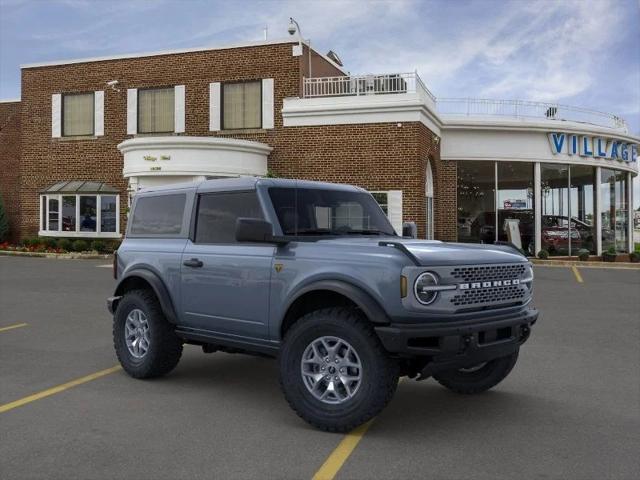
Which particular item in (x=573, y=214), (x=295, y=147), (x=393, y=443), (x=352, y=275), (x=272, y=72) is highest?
(x=272, y=72)

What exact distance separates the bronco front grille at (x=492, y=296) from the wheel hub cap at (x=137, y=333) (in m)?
3.23

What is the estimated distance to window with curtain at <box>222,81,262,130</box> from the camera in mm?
24172

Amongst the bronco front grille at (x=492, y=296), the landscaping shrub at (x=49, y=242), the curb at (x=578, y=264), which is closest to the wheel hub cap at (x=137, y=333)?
the bronco front grille at (x=492, y=296)

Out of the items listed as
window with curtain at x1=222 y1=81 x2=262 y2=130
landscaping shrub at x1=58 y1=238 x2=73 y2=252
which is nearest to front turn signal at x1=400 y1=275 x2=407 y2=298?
window with curtain at x1=222 y1=81 x2=262 y2=130

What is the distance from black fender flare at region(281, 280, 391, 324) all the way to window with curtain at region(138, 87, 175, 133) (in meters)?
21.9

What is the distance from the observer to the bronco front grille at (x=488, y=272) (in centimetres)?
474

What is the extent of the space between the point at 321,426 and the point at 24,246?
81.8 ft

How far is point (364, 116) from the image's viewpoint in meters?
21.9

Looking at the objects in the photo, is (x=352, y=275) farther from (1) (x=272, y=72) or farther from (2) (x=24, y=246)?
(2) (x=24, y=246)

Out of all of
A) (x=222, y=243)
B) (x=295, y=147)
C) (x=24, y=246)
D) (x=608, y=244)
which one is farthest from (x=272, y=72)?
(x=222, y=243)

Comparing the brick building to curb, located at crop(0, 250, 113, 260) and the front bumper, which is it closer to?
curb, located at crop(0, 250, 113, 260)

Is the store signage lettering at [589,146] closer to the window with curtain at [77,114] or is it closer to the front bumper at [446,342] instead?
the window with curtain at [77,114]

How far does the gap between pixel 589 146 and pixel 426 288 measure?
24347 mm

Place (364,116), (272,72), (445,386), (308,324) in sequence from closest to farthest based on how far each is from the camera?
(308,324) < (445,386) < (364,116) < (272,72)
